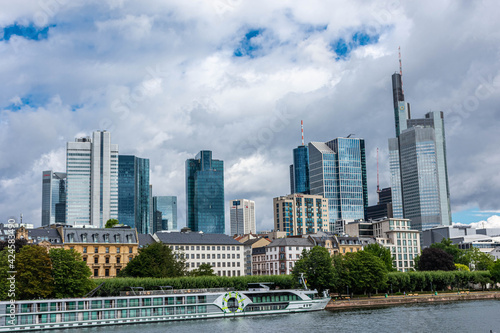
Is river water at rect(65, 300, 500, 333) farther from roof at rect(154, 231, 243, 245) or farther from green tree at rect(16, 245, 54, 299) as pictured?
roof at rect(154, 231, 243, 245)

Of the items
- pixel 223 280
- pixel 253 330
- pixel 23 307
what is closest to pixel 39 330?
pixel 23 307

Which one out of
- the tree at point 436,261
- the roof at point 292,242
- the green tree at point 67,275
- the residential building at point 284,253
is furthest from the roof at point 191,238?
the green tree at point 67,275

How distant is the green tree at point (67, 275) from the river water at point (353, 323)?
36.7ft

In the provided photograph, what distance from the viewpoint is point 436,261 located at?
170m

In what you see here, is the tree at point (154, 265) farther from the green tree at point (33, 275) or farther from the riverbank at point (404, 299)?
the riverbank at point (404, 299)

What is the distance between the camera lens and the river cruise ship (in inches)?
3556

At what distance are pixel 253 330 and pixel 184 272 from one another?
176ft

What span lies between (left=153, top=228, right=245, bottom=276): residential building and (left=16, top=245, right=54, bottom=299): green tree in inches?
2707

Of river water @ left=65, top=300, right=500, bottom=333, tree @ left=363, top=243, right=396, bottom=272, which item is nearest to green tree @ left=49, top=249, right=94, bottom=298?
river water @ left=65, top=300, right=500, bottom=333

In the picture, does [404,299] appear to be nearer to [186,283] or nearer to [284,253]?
[284,253]

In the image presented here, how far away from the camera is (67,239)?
14238 cm

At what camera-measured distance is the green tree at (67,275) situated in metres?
98.9

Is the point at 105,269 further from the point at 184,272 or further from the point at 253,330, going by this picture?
the point at 253,330

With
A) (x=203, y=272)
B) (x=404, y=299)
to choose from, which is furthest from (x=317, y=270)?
(x=203, y=272)
